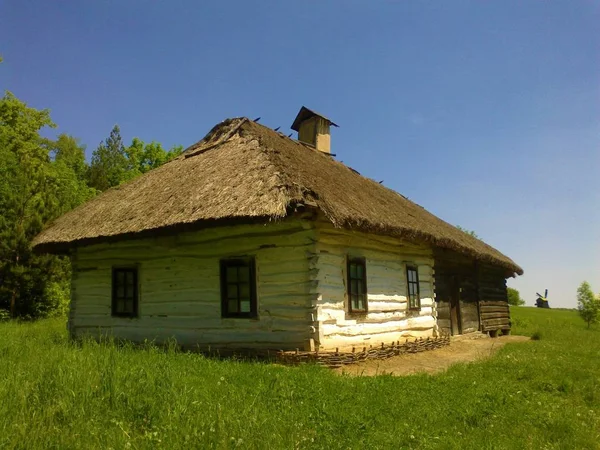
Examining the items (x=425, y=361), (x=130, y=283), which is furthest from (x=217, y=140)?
→ (x=425, y=361)

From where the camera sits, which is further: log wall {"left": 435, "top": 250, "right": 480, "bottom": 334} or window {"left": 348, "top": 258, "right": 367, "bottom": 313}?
log wall {"left": 435, "top": 250, "right": 480, "bottom": 334}

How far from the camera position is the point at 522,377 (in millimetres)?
6957

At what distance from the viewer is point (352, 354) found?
8188 millimetres

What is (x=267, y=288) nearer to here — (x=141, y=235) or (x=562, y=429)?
(x=141, y=235)

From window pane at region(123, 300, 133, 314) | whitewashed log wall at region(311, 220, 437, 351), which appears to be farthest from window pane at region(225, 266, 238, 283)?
window pane at region(123, 300, 133, 314)

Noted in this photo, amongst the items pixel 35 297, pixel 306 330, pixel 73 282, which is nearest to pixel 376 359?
pixel 306 330

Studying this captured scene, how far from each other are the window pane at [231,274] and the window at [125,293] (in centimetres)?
272

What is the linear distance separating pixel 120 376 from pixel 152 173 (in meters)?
9.14

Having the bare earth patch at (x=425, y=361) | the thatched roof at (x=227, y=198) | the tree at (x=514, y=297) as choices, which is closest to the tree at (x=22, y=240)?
the thatched roof at (x=227, y=198)

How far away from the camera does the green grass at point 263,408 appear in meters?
3.62

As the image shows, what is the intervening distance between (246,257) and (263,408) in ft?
15.2

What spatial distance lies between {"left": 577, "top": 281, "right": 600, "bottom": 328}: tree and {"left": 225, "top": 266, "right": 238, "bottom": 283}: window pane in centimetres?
2722

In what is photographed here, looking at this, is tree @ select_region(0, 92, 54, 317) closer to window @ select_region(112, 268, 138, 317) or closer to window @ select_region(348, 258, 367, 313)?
window @ select_region(112, 268, 138, 317)

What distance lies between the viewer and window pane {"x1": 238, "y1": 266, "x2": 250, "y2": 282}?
890cm
